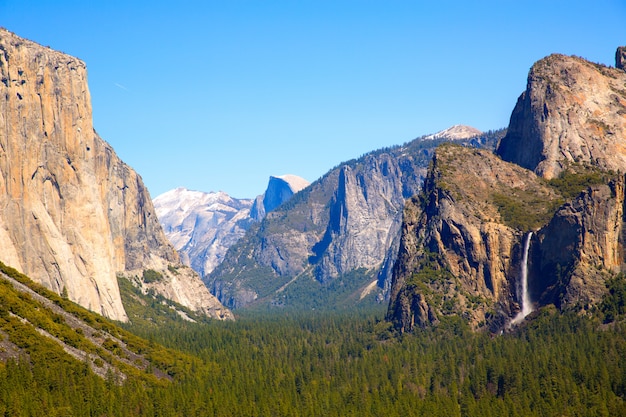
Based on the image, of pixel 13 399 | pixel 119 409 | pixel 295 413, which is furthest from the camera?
pixel 295 413

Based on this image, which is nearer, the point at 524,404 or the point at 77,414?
the point at 77,414

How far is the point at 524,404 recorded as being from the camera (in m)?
188

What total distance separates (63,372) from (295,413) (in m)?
40.3

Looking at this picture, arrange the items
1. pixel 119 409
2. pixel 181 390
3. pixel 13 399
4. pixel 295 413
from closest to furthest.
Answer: pixel 13 399, pixel 119 409, pixel 295 413, pixel 181 390

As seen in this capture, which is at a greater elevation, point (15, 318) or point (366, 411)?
point (15, 318)

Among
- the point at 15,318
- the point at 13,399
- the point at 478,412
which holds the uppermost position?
the point at 15,318

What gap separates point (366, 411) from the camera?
18512 cm

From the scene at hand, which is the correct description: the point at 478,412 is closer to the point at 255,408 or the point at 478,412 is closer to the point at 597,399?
the point at 597,399

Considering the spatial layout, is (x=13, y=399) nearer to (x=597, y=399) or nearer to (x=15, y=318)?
(x=15, y=318)

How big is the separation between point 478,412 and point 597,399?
20516 mm

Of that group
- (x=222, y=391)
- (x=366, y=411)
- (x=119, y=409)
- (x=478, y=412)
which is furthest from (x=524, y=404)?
(x=119, y=409)

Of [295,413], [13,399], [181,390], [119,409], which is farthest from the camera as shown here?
[181,390]

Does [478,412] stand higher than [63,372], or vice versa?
[63,372]

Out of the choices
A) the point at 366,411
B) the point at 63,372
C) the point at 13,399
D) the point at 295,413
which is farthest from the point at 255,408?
the point at 13,399
